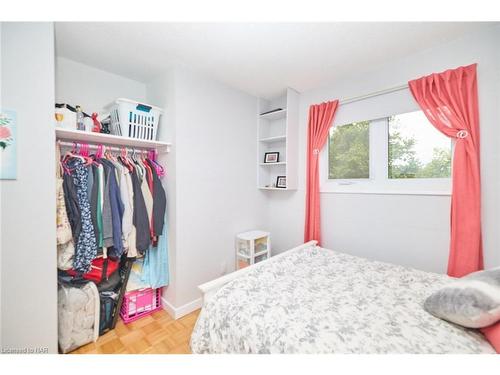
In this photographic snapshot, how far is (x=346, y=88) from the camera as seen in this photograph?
227 cm

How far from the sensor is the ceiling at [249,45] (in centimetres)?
153

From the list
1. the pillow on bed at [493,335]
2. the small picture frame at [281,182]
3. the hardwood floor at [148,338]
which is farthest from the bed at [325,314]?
the small picture frame at [281,182]

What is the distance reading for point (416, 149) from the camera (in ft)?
6.28

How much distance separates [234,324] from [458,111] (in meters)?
2.15

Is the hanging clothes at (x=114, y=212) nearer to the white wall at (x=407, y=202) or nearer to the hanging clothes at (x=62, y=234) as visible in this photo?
the hanging clothes at (x=62, y=234)

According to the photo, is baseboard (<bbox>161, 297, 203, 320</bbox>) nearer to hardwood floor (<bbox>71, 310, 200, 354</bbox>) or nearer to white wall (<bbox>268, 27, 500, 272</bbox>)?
hardwood floor (<bbox>71, 310, 200, 354</bbox>)

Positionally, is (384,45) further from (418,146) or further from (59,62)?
(59,62)

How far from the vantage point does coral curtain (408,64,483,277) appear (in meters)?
1.56

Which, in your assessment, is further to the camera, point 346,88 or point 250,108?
point 250,108

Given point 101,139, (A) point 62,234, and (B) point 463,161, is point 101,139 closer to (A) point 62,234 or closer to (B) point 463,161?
(A) point 62,234

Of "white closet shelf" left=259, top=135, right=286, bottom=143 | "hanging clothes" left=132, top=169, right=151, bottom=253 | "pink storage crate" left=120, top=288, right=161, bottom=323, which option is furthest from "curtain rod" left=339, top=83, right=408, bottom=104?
"pink storage crate" left=120, top=288, right=161, bottom=323

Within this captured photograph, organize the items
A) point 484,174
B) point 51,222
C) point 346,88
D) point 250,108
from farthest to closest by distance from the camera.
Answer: point 250,108, point 346,88, point 484,174, point 51,222

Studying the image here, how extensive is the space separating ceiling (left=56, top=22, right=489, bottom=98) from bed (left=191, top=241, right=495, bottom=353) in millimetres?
1734

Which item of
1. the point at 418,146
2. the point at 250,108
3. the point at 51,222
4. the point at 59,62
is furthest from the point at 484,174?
the point at 59,62
